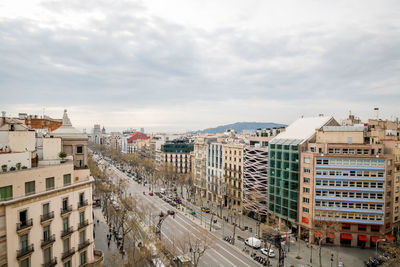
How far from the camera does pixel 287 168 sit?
2534 inches

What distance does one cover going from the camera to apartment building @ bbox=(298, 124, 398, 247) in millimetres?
55469

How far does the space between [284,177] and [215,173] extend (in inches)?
1275

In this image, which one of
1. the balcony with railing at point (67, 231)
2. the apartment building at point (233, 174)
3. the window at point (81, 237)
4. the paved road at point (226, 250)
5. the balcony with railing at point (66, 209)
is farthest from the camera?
the apartment building at point (233, 174)

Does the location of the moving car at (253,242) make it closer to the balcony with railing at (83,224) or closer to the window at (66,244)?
the balcony with railing at (83,224)

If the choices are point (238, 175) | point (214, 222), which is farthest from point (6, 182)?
point (238, 175)

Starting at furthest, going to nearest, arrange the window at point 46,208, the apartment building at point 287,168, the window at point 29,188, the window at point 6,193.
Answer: the apartment building at point 287,168, the window at point 46,208, the window at point 29,188, the window at point 6,193

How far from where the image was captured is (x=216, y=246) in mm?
55188

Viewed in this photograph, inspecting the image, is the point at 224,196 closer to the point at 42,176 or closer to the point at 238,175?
the point at 238,175

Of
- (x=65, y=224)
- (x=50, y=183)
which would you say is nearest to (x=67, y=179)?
(x=50, y=183)

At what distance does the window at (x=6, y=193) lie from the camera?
82.8 ft

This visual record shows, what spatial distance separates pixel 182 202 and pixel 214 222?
23.1 metres

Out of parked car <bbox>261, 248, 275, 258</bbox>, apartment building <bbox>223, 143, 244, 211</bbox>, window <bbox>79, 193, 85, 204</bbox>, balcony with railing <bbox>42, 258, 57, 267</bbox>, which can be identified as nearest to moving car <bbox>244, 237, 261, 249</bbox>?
parked car <bbox>261, 248, 275, 258</bbox>

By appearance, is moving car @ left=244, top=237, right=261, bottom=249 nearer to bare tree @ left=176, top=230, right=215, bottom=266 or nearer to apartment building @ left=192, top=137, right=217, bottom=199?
bare tree @ left=176, top=230, right=215, bottom=266

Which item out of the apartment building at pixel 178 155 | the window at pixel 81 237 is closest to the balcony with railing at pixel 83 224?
the window at pixel 81 237
